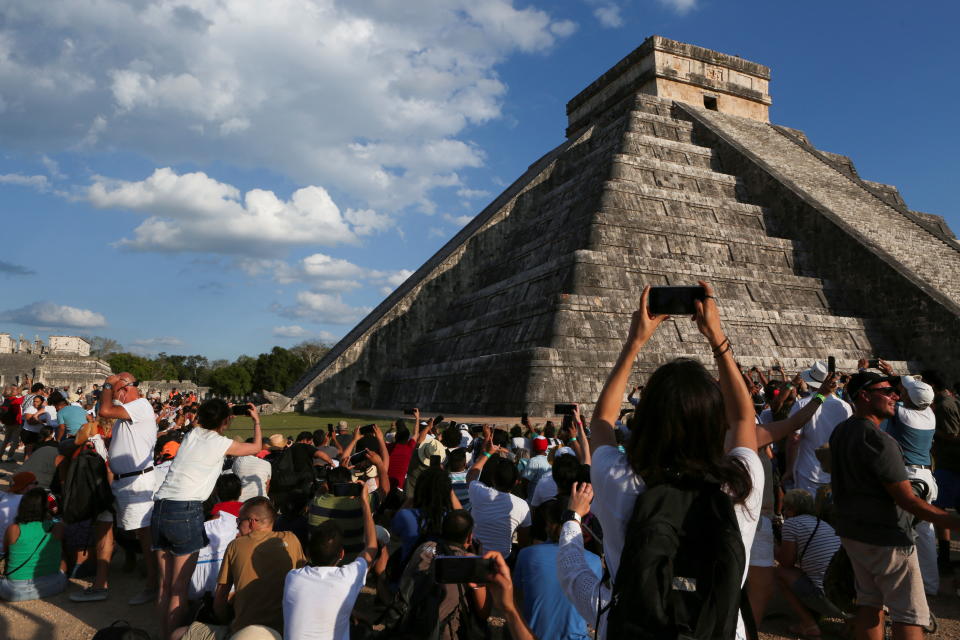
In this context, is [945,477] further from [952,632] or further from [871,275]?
[871,275]

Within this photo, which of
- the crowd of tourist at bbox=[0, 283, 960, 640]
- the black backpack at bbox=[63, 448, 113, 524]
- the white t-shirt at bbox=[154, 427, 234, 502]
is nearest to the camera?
the crowd of tourist at bbox=[0, 283, 960, 640]

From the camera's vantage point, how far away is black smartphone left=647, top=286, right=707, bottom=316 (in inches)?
98.7

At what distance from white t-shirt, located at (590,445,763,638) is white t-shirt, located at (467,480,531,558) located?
292cm

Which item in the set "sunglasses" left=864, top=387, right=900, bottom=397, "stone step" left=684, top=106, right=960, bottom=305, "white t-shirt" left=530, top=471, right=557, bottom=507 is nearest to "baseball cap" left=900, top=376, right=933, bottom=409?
"sunglasses" left=864, top=387, right=900, bottom=397

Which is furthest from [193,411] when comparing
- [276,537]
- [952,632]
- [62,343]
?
[62,343]

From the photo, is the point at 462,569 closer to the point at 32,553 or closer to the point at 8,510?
the point at 32,553

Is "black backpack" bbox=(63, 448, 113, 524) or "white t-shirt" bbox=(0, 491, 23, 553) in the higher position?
"black backpack" bbox=(63, 448, 113, 524)

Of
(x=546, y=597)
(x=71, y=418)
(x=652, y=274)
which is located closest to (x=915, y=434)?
(x=546, y=597)

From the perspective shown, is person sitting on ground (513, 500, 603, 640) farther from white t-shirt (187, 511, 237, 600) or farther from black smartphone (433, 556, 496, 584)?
white t-shirt (187, 511, 237, 600)

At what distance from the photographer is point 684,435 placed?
202 centimetres

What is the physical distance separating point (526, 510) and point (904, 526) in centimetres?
261

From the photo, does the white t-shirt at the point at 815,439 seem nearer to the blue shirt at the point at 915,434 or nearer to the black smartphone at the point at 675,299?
the blue shirt at the point at 915,434

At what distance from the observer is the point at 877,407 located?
4105mm

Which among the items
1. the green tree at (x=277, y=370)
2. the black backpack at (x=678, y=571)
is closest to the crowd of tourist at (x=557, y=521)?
the black backpack at (x=678, y=571)
